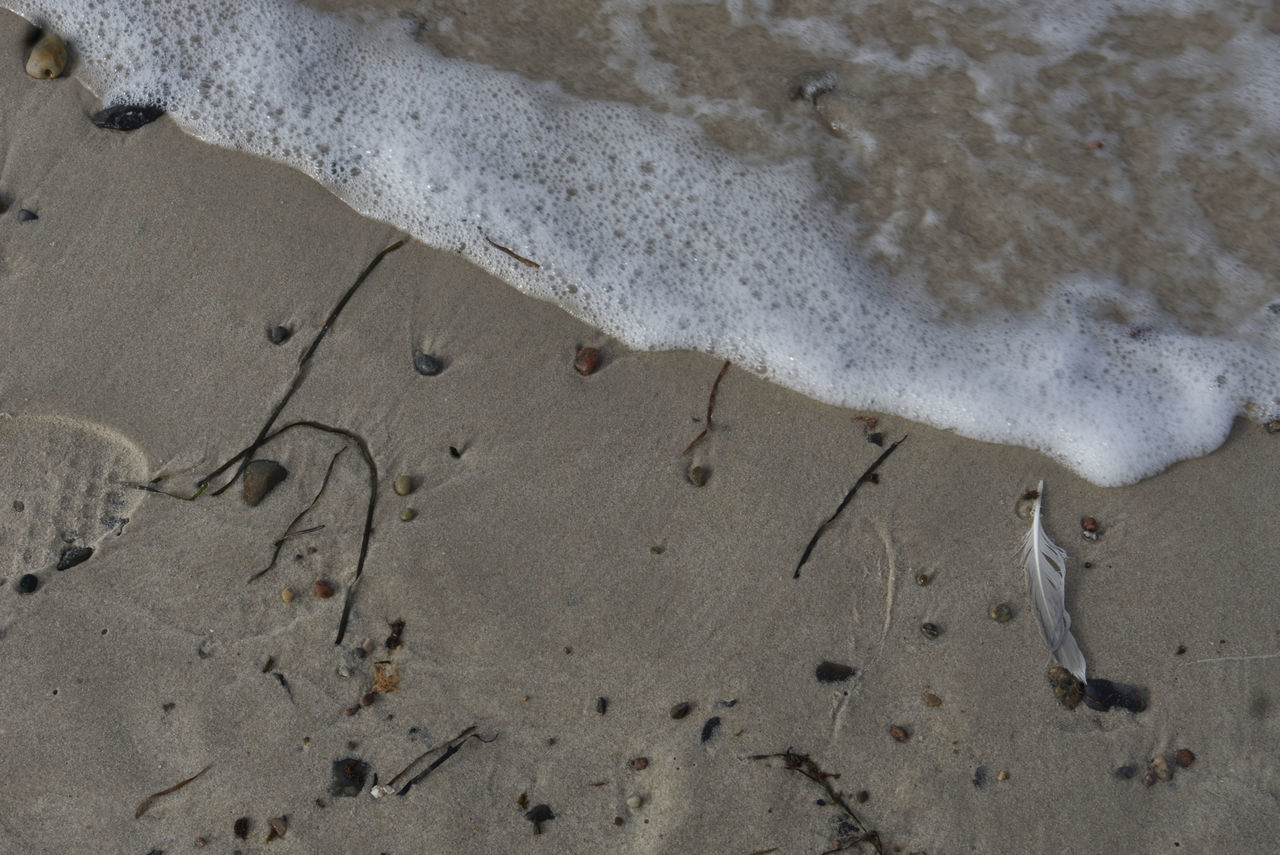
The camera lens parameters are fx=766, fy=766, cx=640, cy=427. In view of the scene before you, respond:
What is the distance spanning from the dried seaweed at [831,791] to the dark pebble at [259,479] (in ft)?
5.74

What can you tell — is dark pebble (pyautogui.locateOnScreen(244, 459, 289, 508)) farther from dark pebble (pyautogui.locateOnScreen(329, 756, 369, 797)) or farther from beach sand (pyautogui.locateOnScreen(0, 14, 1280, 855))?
dark pebble (pyautogui.locateOnScreen(329, 756, 369, 797))

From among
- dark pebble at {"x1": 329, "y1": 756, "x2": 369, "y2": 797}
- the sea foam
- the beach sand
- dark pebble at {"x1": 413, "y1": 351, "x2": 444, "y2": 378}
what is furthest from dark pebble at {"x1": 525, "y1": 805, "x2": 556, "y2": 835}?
the sea foam

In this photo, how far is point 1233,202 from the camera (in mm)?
2920

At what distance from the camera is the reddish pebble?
102 inches

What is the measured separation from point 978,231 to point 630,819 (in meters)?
2.38

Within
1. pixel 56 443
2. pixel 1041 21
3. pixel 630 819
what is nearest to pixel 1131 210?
pixel 1041 21

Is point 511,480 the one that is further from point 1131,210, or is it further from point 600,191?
point 1131,210

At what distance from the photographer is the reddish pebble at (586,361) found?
102 inches

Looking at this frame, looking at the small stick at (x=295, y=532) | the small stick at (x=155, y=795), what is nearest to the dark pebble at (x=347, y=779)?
the small stick at (x=155, y=795)

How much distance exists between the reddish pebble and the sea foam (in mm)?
123

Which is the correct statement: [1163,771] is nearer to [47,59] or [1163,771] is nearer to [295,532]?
[295,532]

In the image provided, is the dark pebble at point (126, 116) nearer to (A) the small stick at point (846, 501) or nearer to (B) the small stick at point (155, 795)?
(B) the small stick at point (155, 795)

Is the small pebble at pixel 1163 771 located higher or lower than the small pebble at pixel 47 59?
lower

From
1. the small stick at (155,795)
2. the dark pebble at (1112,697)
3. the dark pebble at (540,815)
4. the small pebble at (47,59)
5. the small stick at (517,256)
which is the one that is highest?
the small pebble at (47,59)
